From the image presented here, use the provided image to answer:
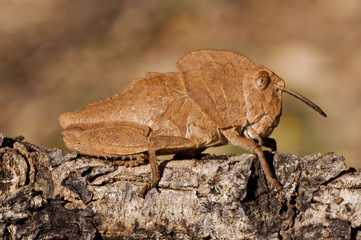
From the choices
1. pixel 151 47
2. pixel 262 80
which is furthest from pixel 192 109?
pixel 151 47

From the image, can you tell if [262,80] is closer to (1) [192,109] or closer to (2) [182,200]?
(1) [192,109]

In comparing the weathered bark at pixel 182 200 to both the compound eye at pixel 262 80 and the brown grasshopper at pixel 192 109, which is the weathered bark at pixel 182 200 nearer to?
the brown grasshopper at pixel 192 109

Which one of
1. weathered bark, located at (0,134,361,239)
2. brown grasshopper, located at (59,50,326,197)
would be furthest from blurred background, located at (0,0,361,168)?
weathered bark, located at (0,134,361,239)

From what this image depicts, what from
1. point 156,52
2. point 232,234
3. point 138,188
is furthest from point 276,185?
point 156,52

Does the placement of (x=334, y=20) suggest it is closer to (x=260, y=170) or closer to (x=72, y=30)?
(x=72, y=30)

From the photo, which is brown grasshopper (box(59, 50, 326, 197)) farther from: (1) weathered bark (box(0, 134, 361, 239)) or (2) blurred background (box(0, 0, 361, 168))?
(2) blurred background (box(0, 0, 361, 168))
